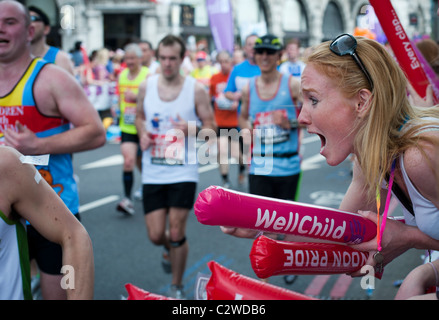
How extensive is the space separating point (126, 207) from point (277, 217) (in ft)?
18.8

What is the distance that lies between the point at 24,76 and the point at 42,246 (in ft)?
3.14

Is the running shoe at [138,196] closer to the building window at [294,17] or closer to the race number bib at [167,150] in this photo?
the race number bib at [167,150]

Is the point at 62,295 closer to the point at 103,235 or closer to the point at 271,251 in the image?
the point at 271,251

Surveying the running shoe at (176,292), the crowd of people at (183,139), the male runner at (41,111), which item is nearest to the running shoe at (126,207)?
the crowd of people at (183,139)

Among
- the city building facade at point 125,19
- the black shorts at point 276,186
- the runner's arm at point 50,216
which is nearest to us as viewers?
the runner's arm at point 50,216

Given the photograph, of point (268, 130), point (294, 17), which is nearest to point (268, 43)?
point (268, 130)

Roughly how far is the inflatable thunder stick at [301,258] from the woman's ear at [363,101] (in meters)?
0.43

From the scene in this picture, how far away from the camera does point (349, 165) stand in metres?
10.6

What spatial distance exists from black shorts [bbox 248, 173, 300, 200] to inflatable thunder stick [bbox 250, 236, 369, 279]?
318 cm

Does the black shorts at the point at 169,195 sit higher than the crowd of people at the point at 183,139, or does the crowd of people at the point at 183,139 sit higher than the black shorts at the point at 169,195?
the crowd of people at the point at 183,139

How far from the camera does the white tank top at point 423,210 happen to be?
5.68ft

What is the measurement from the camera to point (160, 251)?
582cm

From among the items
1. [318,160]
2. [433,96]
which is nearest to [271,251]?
[433,96]

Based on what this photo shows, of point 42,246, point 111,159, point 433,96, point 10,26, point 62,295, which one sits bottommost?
point 111,159
